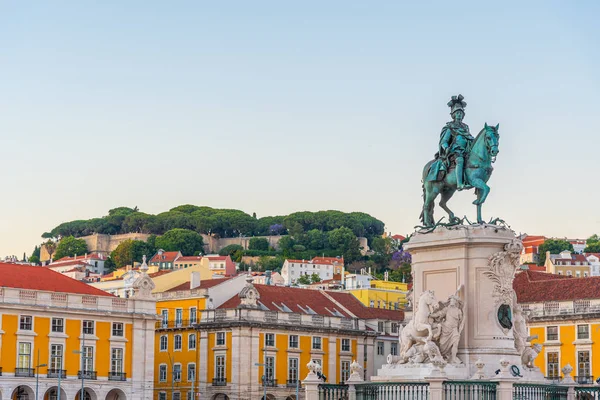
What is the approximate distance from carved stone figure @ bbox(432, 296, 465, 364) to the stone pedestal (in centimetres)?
25

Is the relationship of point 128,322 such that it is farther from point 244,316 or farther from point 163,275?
point 163,275

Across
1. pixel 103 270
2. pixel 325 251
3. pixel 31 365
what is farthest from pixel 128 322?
pixel 325 251

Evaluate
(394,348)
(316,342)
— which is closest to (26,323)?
(316,342)

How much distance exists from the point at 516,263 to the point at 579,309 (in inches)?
1787

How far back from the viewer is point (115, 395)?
7019cm

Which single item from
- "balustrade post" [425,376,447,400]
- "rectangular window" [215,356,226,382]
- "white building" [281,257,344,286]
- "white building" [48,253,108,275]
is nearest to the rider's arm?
"balustrade post" [425,376,447,400]

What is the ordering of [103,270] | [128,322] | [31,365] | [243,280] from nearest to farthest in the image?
[31,365] → [128,322] → [243,280] → [103,270]

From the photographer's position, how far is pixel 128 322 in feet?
232

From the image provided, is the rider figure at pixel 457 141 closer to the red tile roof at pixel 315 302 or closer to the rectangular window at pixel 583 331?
the rectangular window at pixel 583 331

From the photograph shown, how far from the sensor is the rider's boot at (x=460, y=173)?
2997 cm

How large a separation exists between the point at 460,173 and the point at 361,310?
59249 millimetres

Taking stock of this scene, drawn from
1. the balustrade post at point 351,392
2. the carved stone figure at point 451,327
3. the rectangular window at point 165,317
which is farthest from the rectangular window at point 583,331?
the carved stone figure at point 451,327

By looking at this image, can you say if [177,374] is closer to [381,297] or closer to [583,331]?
[583,331]

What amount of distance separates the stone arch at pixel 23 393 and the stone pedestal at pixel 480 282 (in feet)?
133
